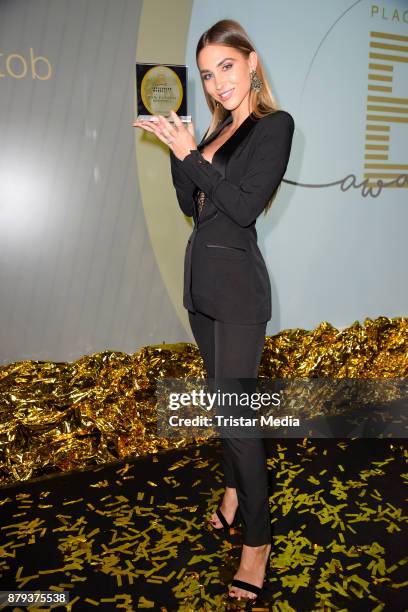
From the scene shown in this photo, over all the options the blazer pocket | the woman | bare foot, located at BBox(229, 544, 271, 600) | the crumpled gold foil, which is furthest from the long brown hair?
the crumpled gold foil

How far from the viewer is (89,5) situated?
1758 mm

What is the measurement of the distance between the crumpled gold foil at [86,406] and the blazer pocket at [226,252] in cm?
89

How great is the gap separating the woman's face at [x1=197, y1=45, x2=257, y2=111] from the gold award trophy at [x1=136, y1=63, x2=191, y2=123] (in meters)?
0.43

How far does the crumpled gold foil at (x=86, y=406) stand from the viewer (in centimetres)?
188

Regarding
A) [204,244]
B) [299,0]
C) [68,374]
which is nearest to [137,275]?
[68,374]

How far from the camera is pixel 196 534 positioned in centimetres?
160

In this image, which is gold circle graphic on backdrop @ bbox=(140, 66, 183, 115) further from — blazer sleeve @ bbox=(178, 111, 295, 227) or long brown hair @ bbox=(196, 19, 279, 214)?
blazer sleeve @ bbox=(178, 111, 295, 227)

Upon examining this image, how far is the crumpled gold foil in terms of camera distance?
188 centimetres

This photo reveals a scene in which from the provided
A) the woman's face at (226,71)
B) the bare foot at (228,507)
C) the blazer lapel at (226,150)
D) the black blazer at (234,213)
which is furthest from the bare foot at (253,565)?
the woman's face at (226,71)

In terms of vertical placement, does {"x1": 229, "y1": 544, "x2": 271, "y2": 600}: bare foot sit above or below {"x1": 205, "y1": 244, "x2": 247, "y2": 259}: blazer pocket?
below

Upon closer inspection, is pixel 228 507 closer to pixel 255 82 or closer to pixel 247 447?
pixel 247 447

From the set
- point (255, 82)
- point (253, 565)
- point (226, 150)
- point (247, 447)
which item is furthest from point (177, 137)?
point (253, 565)

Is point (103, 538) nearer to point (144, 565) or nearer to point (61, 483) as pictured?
point (144, 565)

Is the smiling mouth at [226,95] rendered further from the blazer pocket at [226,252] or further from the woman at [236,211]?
the blazer pocket at [226,252]
